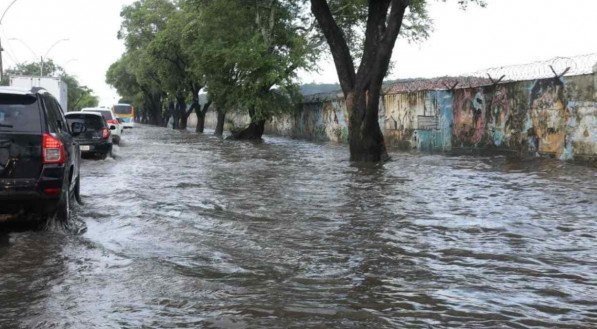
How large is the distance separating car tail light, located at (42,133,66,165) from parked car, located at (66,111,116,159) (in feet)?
35.1

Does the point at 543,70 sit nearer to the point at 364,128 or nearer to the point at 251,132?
the point at 364,128

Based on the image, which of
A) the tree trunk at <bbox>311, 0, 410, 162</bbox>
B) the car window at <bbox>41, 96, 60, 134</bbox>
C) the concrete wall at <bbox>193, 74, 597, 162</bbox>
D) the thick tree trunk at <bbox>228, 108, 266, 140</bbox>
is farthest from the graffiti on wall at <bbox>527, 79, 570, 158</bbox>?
the thick tree trunk at <bbox>228, 108, 266, 140</bbox>

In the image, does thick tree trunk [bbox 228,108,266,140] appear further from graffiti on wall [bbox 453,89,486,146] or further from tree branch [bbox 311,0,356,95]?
tree branch [bbox 311,0,356,95]

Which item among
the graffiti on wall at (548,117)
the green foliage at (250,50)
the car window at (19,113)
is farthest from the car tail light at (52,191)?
the green foliage at (250,50)

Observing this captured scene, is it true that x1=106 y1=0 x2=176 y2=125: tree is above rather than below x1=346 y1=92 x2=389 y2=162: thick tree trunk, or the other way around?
above

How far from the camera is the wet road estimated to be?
4023 millimetres

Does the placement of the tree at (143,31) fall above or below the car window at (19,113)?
above

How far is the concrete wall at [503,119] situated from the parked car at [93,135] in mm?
11109

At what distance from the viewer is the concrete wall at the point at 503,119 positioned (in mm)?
14586

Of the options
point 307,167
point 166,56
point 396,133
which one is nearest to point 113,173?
point 307,167

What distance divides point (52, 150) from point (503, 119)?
47.4 feet

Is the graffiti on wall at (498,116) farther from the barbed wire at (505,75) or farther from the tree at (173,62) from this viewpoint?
the tree at (173,62)

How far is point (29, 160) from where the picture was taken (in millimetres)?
6074

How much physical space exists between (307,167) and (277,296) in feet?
37.6
